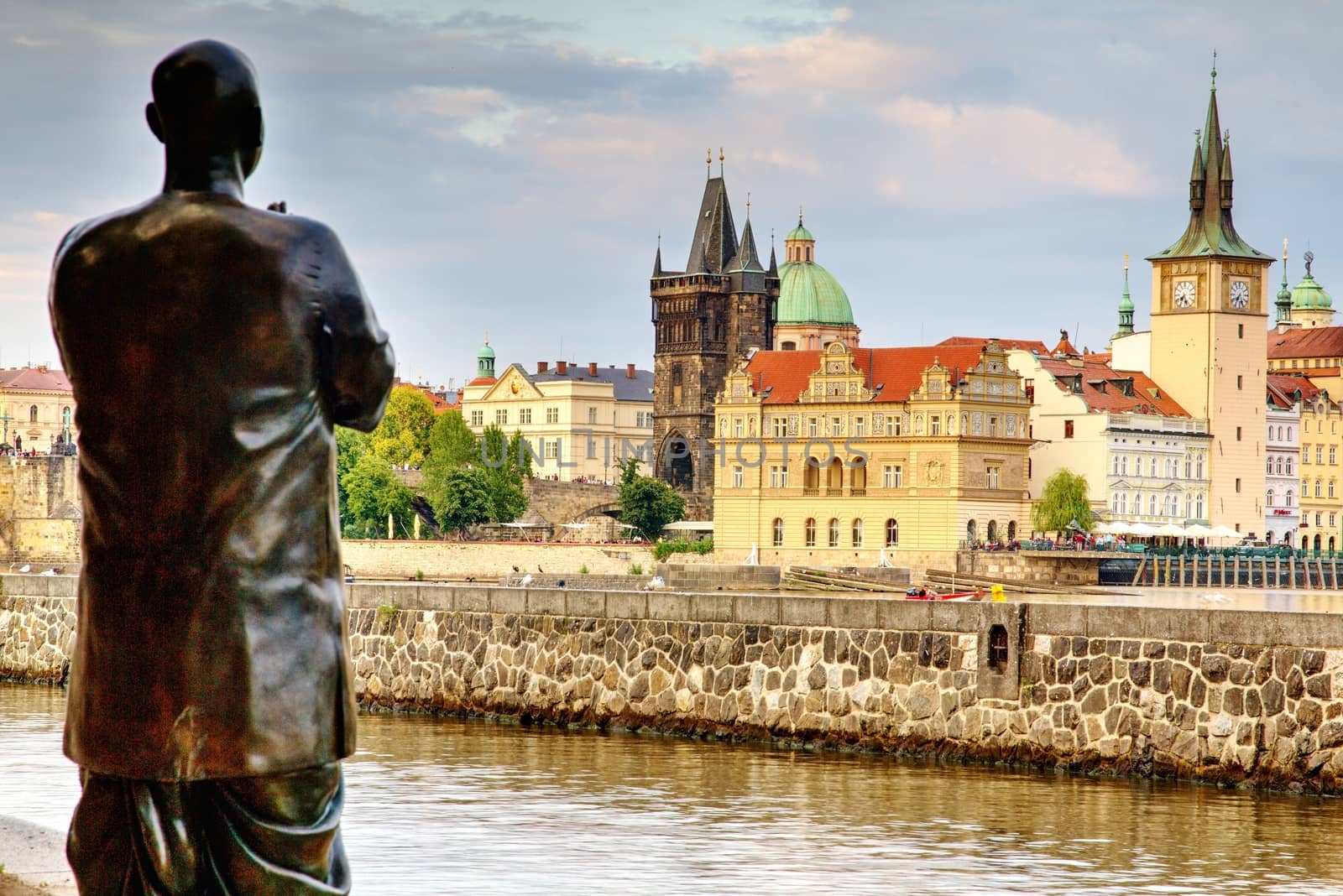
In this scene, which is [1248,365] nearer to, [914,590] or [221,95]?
[914,590]

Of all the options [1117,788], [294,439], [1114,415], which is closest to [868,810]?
[1117,788]

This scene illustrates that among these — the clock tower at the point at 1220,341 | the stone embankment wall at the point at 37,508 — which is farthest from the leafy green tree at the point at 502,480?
the clock tower at the point at 1220,341

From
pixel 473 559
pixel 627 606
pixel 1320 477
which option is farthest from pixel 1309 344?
pixel 627 606

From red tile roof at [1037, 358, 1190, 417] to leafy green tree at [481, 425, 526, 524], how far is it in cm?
3045

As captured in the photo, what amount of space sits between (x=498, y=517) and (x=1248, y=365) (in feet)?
142

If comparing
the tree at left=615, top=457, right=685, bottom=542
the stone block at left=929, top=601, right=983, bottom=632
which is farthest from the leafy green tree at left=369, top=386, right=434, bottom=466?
the stone block at left=929, top=601, right=983, bottom=632

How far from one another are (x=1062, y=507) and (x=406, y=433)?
5930 cm

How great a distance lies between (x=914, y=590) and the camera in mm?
68938

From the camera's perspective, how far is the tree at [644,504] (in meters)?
129

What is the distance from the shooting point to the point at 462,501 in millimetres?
121938

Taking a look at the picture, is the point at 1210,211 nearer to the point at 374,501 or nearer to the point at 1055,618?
the point at 374,501

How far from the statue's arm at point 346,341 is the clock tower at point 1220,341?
124 m

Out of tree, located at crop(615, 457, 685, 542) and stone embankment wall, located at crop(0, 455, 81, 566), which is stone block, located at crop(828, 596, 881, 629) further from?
tree, located at crop(615, 457, 685, 542)

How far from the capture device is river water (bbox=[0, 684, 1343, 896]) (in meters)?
13.5
